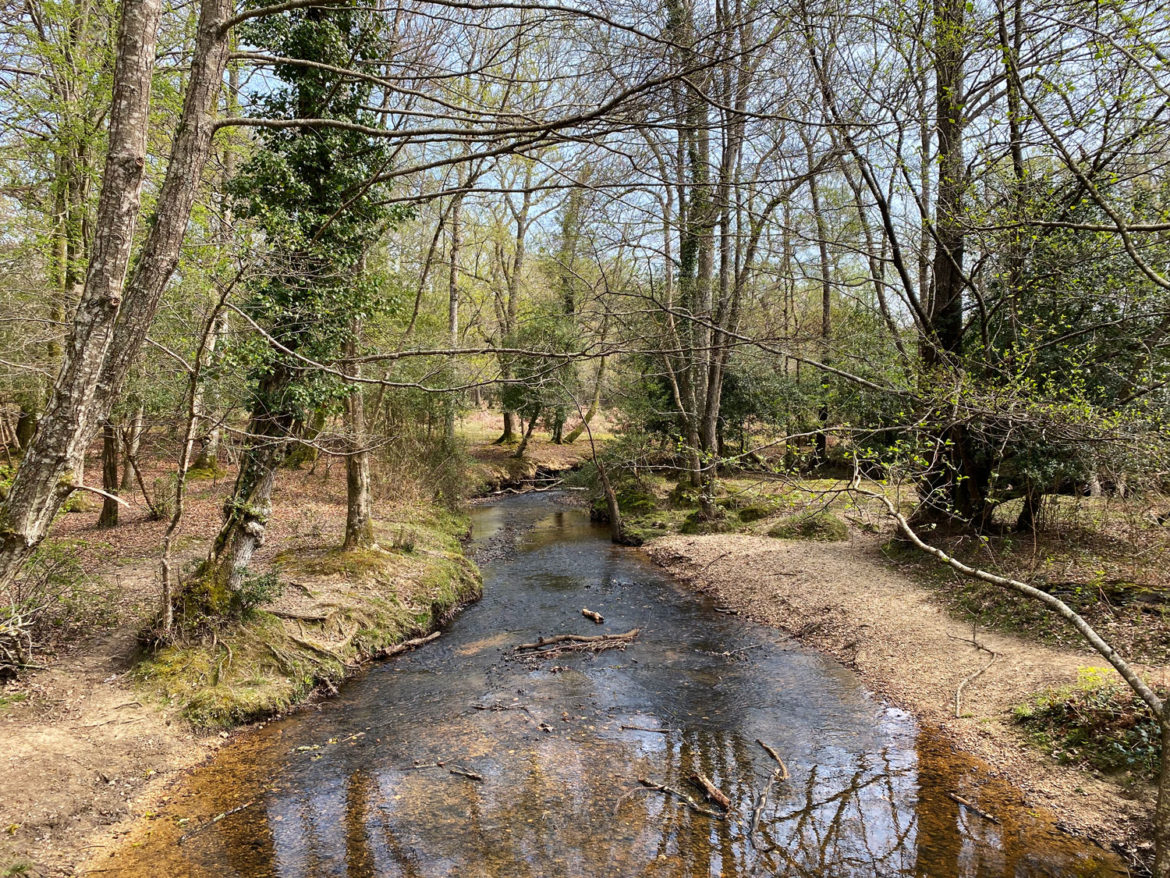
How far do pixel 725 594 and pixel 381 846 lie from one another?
7.68 metres

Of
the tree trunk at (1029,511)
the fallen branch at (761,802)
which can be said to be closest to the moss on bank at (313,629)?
the fallen branch at (761,802)

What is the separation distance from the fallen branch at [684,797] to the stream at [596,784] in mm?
51

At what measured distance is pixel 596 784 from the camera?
557cm

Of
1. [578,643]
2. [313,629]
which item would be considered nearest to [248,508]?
[313,629]

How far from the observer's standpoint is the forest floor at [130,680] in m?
4.82

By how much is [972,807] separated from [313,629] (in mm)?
7582

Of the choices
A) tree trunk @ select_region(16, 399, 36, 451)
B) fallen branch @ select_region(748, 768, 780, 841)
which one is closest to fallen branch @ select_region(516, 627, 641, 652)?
fallen branch @ select_region(748, 768, 780, 841)

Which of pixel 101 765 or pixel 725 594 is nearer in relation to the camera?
pixel 101 765

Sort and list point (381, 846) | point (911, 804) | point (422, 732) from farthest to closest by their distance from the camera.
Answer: point (422, 732)
point (911, 804)
point (381, 846)

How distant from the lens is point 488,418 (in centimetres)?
3866

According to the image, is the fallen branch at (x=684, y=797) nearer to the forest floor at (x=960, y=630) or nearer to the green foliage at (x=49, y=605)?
the forest floor at (x=960, y=630)

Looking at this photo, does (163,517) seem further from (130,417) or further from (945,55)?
(945,55)

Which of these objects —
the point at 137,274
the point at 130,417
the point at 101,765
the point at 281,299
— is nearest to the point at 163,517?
the point at 130,417

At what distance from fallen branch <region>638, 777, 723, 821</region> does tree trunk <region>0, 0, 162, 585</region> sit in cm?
490
